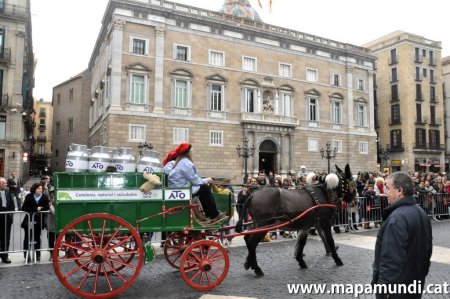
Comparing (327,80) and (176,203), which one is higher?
(327,80)

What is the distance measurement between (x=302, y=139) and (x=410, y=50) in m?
24.7

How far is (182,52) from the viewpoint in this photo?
3192cm

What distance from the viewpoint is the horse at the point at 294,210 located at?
7320 millimetres

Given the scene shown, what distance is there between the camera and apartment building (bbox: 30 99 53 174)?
264 ft

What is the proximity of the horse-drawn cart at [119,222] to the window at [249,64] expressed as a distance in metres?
29.2

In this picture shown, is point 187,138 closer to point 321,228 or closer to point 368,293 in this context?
point 321,228

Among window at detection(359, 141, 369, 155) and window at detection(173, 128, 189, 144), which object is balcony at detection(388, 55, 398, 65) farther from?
window at detection(173, 128, 189, 144)

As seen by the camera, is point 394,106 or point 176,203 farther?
point 394,106

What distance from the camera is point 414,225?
3.32 metres

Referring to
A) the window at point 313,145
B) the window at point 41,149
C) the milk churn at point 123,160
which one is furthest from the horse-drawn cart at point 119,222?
the window at point 41,149

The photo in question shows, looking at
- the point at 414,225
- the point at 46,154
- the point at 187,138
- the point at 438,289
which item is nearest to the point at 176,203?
the point at 414,225

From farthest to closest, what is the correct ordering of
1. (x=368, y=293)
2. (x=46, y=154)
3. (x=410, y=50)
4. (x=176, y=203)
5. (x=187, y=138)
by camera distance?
(x=46, y=154)
(x=410, y=50)
(x=187, y=138)
(x=176, y=203)
(x=368, y=293)

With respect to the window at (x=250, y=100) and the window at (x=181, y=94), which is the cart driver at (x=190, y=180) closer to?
the window at (x=181, y=94)

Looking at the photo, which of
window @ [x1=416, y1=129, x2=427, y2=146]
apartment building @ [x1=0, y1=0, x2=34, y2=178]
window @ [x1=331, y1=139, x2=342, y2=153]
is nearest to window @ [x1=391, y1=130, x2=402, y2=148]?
window @ [x1=416, y1=129, x2=427, y2=146]
